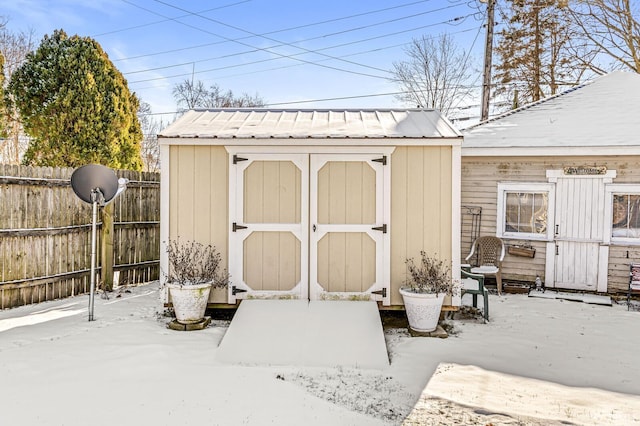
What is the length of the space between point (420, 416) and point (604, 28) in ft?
51.5

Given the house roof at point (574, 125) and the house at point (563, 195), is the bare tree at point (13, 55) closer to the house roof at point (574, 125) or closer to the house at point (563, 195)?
the house roof at point (574, 125)

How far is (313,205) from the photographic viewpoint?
17.1ft

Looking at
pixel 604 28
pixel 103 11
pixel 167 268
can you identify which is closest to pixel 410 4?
pixel 604 28

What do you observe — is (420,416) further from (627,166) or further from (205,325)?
(627,166)

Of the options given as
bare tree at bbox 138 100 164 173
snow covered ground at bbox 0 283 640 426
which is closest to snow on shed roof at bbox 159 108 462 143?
snow covered ground at bbox 0 283 640 426

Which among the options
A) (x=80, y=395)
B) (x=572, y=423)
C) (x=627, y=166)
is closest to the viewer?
(x=572, y=423)

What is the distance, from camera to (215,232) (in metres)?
5.30

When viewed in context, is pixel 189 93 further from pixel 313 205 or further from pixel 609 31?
pixel 313 205

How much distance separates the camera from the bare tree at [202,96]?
2336 cm

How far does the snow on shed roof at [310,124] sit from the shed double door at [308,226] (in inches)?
10.9

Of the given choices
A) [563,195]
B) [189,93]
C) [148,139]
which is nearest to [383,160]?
[563,195]

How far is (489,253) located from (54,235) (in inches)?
255

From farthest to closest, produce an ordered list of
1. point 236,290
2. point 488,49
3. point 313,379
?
1. point 488,49
2. point 236,290
3. point 313,379

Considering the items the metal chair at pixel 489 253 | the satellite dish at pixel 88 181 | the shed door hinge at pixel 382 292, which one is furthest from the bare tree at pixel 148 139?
the shed door hinge at pixel 382 292
